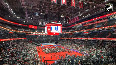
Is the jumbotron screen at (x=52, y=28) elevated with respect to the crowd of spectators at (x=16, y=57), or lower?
Result: elevated

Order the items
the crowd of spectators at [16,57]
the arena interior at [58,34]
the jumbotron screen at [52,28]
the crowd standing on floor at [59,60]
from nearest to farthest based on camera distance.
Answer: the crowd of spectators at [16,57] → the crowd standing on floor at [59,60] → the arena interior at [58,34] → the jumbotron screen at [52,28]

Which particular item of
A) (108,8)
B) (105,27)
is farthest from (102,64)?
(105,27)

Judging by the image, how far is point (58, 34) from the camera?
21.2 meters

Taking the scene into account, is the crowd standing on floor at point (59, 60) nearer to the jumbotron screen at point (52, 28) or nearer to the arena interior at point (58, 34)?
the arena interior at point (58, 34)

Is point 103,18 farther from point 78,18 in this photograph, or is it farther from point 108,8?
point 108,8

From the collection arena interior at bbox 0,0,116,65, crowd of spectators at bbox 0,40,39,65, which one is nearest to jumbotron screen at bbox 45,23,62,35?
arena interior at bbox 0,0,116,65

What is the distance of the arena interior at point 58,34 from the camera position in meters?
12.2

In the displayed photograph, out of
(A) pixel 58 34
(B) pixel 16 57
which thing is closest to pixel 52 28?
(A) pixel 58 34

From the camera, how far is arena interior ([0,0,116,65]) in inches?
479

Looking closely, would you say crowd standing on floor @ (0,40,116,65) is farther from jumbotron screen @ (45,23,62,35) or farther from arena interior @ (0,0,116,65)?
jumbotron screen @ (45,23,62,35)

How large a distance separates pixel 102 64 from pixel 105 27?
939 inches

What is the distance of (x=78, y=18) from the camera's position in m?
45.2

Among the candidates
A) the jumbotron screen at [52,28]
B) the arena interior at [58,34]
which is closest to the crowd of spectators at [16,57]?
the arena interior at [58,34]

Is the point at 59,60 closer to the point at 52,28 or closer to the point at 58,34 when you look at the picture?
the point at 52,28
